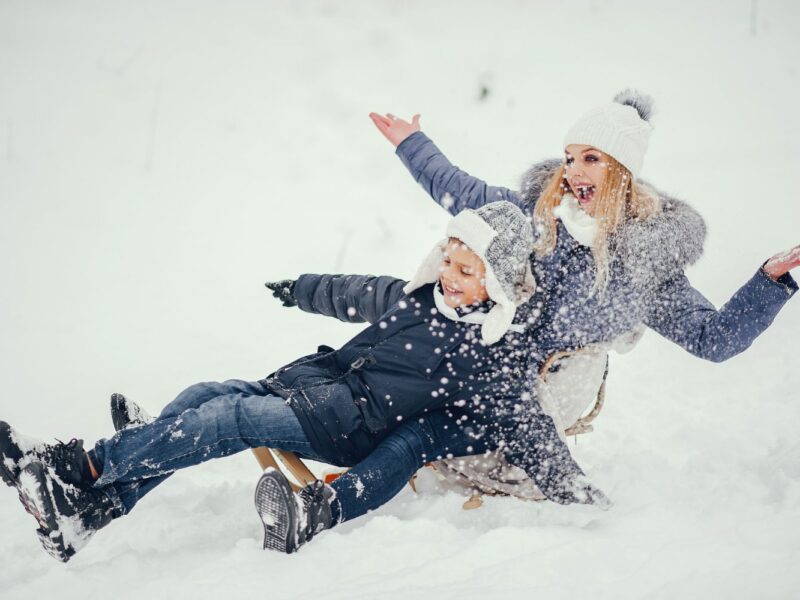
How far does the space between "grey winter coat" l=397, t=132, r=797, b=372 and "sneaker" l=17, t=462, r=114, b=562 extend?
1545mm

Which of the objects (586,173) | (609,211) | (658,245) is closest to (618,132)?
(586,173)

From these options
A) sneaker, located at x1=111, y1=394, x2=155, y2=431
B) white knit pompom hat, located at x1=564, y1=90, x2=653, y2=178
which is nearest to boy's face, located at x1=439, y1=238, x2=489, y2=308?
white knit pompom hat, located at x1=564, y1=90, x2=653, y2=178

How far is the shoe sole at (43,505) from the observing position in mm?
2137

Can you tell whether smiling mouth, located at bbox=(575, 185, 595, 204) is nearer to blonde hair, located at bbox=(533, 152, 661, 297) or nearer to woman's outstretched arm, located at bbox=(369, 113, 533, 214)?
blonde hair, located at bbox=(533, 152, 661, 297)

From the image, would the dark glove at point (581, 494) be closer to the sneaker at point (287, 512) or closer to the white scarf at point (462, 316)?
the white scarf at point (462, 316)

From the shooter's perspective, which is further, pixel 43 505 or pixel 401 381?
pixel 401 381

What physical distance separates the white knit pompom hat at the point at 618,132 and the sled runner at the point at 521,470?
2.24ft

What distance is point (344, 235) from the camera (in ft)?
15.0

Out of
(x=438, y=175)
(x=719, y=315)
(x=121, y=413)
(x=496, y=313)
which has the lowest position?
(x=719, y=315)

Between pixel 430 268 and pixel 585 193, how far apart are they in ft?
2.02

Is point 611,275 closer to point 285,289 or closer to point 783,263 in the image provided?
point 783,263

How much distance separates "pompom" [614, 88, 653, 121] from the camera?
269 cm

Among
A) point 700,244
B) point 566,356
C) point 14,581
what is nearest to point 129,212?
point 14,581

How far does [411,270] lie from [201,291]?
121cm
